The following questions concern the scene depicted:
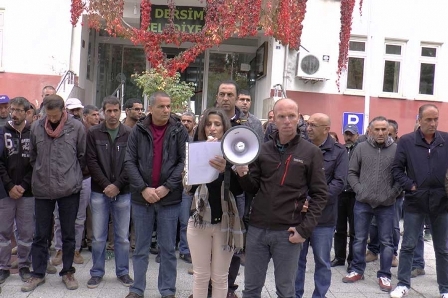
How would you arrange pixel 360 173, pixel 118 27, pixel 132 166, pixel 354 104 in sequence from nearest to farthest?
pixel 132 166 → pixel 360 173 → pixel 118 27 → pixel 354 104

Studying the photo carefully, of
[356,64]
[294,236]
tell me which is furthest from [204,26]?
[294,236]

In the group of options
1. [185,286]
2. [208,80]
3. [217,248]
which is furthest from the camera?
[208,80]

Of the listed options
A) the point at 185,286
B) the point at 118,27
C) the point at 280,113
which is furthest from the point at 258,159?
the point at 118,27

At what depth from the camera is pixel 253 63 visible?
1497 cm

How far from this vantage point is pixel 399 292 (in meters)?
5.29

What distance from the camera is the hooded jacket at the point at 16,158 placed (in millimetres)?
5207

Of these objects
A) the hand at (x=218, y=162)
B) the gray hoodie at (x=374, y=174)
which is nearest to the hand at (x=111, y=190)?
the hand at (x=218, y=162)

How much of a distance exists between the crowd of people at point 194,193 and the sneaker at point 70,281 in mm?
11

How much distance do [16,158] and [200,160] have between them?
2623 mm

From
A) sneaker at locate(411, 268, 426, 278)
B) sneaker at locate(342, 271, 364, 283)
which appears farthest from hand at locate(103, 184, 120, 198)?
sneaker at locate(411, 268, 426, 278)

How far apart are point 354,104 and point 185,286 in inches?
378

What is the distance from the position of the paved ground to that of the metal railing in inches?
257

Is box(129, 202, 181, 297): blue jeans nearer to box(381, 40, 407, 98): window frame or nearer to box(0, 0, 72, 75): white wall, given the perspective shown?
box(0, 0, 72, 75): white wall

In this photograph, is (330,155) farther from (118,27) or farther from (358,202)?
(118,27)
